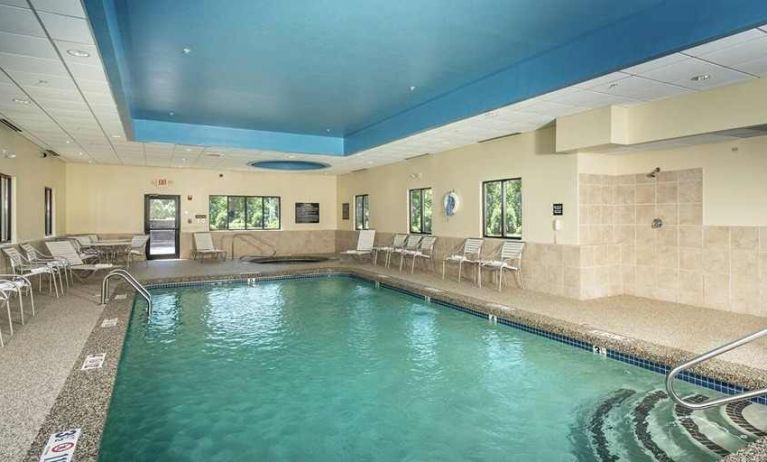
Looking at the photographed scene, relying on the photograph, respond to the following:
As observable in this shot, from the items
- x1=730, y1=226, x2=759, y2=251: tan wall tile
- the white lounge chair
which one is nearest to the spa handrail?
the white lounge chair

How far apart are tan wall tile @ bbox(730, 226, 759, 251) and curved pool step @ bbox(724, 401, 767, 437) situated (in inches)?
111

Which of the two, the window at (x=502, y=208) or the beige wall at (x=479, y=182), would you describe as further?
the window at (x=502, y=208)

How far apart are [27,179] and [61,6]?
657cm

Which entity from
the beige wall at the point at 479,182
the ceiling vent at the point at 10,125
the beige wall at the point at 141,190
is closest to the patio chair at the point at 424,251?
the beige wall at the point at 479,182

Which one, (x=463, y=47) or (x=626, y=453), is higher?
(x=463, y=47)

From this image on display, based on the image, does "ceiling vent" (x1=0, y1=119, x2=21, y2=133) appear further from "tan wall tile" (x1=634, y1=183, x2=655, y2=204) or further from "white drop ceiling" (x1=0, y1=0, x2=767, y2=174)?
"tan wall tile" (x1=634, y1=183, x2=655, y2=204)

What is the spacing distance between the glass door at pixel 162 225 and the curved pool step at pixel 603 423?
11959 millimetres

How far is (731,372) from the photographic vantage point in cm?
367

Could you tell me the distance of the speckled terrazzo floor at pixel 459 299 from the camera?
280 cm

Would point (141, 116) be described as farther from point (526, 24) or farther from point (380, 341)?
point (526, 24)

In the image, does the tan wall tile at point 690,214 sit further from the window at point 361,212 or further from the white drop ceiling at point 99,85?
the window at point 361,212

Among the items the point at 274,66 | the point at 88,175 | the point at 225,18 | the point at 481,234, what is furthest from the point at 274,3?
the point at 88,175

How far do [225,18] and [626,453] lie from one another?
4634mm

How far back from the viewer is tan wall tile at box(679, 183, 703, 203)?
610 cm
